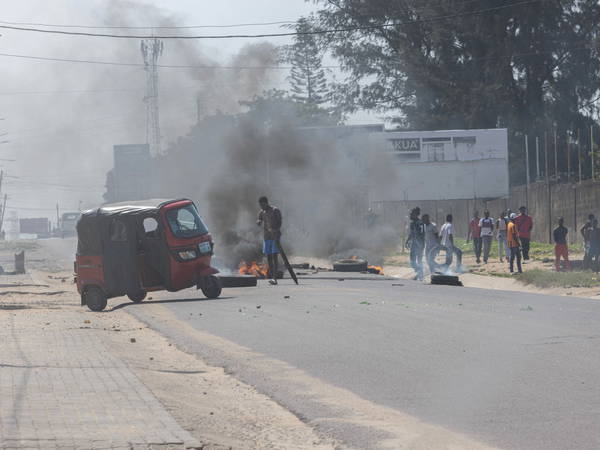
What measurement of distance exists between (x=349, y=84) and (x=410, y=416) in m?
59.9

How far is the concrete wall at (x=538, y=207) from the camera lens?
3703cm

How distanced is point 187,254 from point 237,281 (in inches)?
155

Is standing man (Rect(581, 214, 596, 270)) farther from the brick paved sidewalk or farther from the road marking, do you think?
the brick paved sidewalk

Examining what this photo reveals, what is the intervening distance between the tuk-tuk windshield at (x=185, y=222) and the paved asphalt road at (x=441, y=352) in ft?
4.38

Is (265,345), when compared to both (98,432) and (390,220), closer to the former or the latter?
(98,432)

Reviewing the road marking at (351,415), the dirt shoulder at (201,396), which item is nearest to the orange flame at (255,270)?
the dirt shoulder at (201,396)

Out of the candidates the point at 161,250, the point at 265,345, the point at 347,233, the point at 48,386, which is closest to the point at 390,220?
the point at 347,233

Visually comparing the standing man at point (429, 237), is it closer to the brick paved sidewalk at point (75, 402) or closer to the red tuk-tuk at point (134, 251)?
the red tuk-tuk at point (134, 251)

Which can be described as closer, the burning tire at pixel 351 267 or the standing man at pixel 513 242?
the standing man at pixel 513 242

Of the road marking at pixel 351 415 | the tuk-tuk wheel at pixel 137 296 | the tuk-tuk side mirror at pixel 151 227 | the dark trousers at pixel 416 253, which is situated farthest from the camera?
the dark trousers at pixel 416 253

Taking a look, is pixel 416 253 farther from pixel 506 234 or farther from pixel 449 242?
pixel 506 234

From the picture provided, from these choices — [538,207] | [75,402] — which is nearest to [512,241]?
[538,207]

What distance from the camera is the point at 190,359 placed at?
12.0 metres

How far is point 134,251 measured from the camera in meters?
19.4
